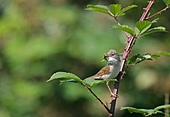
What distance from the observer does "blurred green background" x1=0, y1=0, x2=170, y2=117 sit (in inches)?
200

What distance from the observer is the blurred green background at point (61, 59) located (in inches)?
200

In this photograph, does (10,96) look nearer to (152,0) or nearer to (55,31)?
Answer: (55,31)

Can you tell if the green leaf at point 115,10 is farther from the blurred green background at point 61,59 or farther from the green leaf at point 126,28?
the blurred green background at point 61,59

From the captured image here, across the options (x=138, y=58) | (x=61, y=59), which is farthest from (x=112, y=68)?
(x=61, y=59)

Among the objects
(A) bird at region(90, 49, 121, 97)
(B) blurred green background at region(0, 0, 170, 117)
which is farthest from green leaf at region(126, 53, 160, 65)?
(B) blurred green background at region(0, 0, 170, 117)

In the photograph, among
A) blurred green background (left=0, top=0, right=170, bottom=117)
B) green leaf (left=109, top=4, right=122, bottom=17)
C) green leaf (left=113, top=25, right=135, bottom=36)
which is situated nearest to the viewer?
green leaf (left=113, top=25, right=135, bottom=36)

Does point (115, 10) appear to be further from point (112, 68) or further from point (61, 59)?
point (61, 59)

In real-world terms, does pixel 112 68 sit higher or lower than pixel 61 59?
lower

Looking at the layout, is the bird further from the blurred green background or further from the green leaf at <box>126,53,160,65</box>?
the blurred green background

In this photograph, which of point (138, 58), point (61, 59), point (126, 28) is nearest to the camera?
point (126, 28)

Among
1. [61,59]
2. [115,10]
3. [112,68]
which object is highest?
[61,59]

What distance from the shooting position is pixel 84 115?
546 cm

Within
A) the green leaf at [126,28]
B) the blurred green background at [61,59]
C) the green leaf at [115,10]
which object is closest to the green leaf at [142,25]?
the green leaf at [126,28]

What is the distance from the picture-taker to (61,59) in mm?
5227
